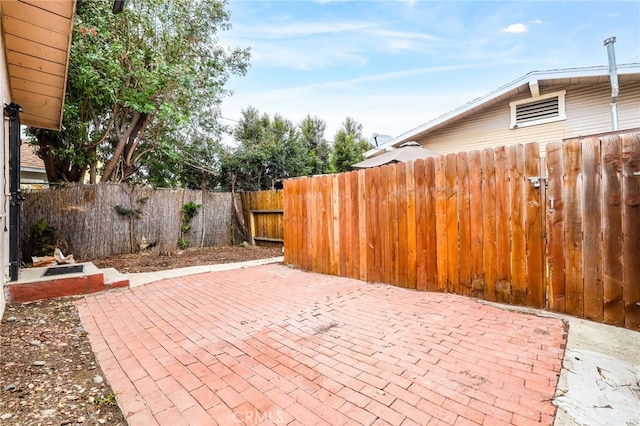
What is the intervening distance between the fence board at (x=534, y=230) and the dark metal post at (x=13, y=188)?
6401mm

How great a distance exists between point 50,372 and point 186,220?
7.11 m

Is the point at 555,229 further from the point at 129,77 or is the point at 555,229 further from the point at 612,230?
the point at 129,77

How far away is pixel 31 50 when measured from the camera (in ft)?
13.1

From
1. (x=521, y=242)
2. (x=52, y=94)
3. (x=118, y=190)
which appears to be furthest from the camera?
(x=118, y=190)

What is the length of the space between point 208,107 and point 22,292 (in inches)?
325

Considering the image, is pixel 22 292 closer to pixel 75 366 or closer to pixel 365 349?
pixel 75 366

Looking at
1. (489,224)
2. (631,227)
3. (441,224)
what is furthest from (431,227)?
(631,227)

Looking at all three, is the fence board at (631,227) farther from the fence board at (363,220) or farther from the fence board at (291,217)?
the fence board at (291,217)

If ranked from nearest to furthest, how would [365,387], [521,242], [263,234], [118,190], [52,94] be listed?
[365,387] → [521,242] → [52,94] → [118,190] → [263,234]

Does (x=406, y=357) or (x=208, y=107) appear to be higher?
(x=208, y=107)

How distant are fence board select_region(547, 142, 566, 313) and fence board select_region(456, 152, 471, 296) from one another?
0.79 metres

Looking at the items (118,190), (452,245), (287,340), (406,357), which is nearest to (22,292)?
(287,340)

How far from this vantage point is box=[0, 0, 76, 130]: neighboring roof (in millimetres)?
3463

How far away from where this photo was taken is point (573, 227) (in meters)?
2.90
